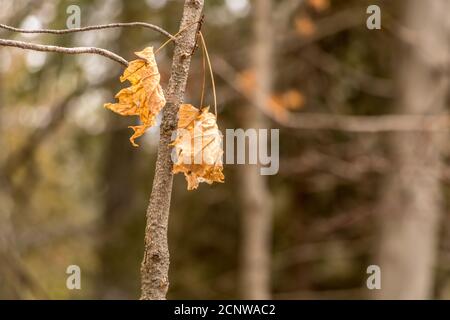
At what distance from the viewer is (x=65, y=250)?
409 inches

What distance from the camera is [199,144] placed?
1817 mm

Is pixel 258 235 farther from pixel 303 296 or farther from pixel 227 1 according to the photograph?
pixel 227 1

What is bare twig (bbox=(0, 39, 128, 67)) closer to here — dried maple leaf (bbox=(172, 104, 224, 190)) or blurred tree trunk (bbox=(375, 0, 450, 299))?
dried maple leaf (bbox=(172, 104, 224, 190))

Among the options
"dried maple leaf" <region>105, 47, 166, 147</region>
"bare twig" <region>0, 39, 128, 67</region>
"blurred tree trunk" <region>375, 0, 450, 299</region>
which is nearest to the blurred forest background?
"blurred tree trunk" <region>375, 0, 450, 299</region>

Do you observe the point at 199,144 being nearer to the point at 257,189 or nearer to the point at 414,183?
the point at 257,189

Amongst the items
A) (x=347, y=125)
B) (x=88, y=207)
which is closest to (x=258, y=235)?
(x=347, y=125)

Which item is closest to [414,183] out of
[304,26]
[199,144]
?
[304,26]

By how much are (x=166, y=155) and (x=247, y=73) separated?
492 centimetres

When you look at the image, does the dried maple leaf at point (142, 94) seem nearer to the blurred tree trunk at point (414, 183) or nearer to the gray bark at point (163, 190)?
the gray bark at point (163, 190)

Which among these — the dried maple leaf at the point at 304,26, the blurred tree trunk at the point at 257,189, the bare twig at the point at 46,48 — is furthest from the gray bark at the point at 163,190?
the dried maple leaf at the point at 304,26

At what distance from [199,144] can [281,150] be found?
21.9ft

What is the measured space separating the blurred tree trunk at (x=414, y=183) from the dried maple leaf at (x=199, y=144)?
5.15 meters

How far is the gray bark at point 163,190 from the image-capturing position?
1685 millimetres

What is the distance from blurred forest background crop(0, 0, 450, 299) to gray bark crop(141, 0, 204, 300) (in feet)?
12.9
